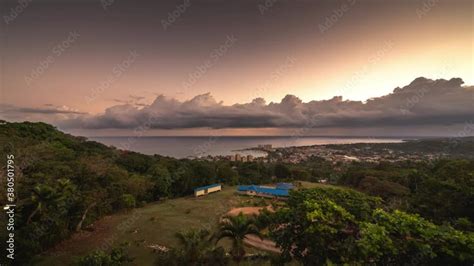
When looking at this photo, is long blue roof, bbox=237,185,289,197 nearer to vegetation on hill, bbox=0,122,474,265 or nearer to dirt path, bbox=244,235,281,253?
vegetation on hill, bbox=0,122,474,265

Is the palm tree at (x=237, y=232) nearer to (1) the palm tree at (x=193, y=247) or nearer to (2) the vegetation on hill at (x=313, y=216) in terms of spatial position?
(1) the palm tree at (x=193, y=247)

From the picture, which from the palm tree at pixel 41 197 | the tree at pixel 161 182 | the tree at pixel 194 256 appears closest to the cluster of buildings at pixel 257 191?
the tree at pixel 161 182

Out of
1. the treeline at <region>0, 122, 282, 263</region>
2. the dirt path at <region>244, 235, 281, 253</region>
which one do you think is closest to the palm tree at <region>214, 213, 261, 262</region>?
the dirt path at <region>244, 235, 281, 253</region>

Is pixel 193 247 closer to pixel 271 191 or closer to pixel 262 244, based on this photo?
pixel 262 244

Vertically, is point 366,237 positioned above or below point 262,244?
above

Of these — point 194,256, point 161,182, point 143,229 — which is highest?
point 194,256

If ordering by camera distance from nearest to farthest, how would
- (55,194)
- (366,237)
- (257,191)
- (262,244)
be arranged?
(366,237) → (55,194) → (262,244) → (257,191)

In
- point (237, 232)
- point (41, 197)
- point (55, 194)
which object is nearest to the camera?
point (237, 232)

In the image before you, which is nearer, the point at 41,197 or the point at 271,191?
the point at 41,197

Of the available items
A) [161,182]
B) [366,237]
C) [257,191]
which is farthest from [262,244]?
[161,182]
